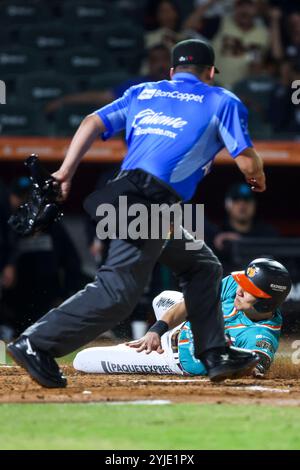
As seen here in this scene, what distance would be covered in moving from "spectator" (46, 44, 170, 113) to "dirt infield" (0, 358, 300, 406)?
5.49 metres

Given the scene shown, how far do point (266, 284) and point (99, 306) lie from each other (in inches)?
65.1

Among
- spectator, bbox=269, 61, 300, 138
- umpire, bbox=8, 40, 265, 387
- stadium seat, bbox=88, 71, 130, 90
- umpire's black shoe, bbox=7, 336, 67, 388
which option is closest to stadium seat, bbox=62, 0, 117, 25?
stadium seat, bbox=88, 71, 130, 90

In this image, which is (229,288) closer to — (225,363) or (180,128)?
(225,363)

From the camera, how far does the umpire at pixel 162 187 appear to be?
5824mm

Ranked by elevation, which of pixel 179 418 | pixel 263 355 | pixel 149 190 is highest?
pixel 149 190

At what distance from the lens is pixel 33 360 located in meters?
5.83

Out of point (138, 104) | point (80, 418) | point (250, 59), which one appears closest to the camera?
point (80, 418)

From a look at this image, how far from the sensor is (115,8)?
14602mm

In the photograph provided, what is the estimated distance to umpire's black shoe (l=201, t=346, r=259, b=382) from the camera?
616 centimetres

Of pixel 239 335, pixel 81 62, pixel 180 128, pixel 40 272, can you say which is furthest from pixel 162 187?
pixel 81 62

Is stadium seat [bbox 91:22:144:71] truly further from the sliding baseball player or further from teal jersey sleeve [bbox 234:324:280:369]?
teal jersey sleeve [bbox 234:324:280:369]
